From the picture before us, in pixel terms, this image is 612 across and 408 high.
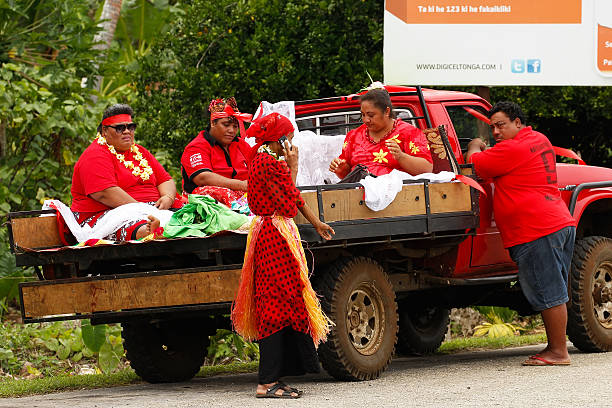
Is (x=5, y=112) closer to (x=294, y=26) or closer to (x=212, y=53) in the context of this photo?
(x=212, y=53)

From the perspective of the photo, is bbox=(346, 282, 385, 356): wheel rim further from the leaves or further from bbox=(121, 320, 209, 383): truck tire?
the leaves

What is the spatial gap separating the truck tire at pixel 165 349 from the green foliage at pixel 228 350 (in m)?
1.64

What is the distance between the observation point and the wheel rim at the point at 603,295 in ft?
31.7

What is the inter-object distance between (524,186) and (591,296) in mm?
1442

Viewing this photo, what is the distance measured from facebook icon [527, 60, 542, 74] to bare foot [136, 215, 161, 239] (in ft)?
16.0

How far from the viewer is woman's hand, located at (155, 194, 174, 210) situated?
28.5 ft

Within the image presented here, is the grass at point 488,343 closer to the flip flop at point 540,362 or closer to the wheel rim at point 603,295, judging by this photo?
the wheel rim at point 603,295

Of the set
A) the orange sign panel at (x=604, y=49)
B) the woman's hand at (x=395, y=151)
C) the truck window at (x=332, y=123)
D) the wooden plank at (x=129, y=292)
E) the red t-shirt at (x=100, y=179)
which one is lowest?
the wooden plank at (x=129, y=292)

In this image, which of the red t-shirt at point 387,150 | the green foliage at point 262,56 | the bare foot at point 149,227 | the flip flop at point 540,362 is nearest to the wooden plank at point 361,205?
the red t-shirt at point 387,150

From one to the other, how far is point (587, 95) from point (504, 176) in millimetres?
5506

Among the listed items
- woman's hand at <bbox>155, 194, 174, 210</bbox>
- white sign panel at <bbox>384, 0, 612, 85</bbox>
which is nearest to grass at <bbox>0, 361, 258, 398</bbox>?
woman's hand at <bbox>155, 194, 174, 210</bbox>

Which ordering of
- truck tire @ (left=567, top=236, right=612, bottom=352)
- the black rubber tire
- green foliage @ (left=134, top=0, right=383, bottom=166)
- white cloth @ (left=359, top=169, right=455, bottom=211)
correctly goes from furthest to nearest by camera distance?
1. green foliage @ (left=134, top=0, right=383, bottom=166)
2. the black rubber tire
3. truck tire @ (left=567, top=236, right=612, bottom=352)
4. white cloth @ (left=359, top=169, right=455, bottom=211)

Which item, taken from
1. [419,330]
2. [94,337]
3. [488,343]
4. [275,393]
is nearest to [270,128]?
[275,393]

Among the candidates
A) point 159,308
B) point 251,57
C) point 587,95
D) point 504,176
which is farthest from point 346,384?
point 587,95
